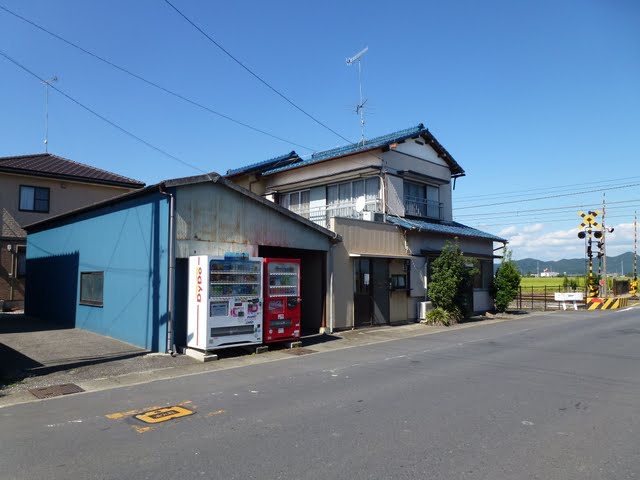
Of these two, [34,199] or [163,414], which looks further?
[34,199]

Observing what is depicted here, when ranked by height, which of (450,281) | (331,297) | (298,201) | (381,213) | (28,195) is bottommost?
(331,297)

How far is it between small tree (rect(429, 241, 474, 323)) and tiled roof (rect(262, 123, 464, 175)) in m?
5.48

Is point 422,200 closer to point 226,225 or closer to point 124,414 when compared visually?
point 226,225

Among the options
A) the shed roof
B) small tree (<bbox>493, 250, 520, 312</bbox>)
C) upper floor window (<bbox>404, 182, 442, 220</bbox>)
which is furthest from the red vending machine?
small tree (<bbox>493, 250, 520, 312</bbox>)

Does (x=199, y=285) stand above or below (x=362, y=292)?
above

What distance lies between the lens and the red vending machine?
12.8 metres

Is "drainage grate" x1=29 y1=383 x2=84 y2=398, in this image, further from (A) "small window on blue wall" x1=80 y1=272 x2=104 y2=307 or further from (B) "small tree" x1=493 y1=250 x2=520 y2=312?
(B) "small tree" x1=493 y1=250 x2=520 y2=312

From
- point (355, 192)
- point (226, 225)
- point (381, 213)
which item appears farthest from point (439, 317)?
point (226, 225)

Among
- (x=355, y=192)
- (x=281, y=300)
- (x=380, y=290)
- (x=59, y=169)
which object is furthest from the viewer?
(x=59, y=169)

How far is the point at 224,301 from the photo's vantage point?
11734 mm

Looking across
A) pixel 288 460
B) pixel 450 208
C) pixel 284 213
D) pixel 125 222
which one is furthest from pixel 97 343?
pixel 450 208

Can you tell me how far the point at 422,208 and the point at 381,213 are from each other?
149 inches

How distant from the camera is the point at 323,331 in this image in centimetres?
1639

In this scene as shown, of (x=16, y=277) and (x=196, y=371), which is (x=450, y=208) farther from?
(x=16, y=277)
